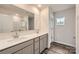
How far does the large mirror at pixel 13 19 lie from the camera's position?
5.05 feet

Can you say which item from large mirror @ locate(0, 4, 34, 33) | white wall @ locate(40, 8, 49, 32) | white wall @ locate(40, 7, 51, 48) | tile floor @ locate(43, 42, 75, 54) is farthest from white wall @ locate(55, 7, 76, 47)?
large mirror @ locate(0, 4, 34, 33)

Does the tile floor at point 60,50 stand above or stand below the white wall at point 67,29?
below

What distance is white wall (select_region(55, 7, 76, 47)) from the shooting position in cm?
336

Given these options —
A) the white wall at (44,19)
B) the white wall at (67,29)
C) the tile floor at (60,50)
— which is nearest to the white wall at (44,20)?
the white wall at (44,19)

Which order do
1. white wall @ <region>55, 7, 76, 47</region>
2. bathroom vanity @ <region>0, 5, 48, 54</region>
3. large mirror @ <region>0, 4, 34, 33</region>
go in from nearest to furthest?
bathroom vanity @ <region>0, 5, 48, 54</region>, large mirror @ <region>0, 4, 34, 33</region>, white wall @ <region>55, 7, 76, 47</region>

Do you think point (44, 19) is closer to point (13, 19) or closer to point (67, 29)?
point (67, 29)

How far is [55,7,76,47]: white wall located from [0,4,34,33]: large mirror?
2236 millimetres

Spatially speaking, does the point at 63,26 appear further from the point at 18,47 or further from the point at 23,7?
the point at 18,47

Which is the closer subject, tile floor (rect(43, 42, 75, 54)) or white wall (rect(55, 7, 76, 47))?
tile floor (rect(43, 42, 75, 54))

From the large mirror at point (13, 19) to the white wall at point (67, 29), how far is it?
2236 millimetres

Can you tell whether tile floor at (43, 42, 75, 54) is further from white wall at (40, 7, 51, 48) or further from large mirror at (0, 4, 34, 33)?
large mirror at (0, 4, 34, 33)

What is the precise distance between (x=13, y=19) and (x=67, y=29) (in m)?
3.02

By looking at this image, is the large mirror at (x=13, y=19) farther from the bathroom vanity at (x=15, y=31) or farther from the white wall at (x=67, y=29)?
the white wall at (x=67, y=29)
